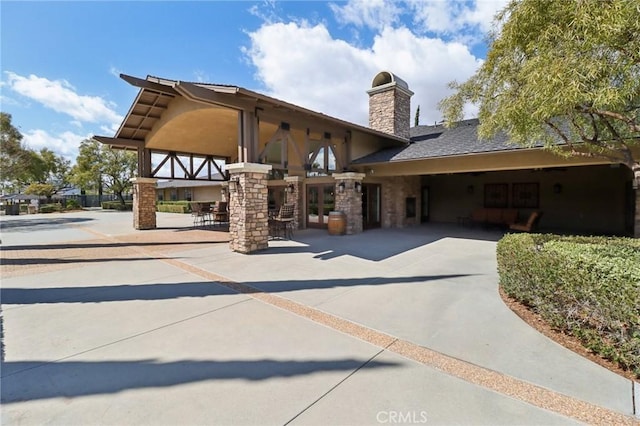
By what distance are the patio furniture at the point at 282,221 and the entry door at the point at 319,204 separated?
2.02 m

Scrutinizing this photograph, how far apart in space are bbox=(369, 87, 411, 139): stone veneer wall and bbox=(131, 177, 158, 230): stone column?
1129cm

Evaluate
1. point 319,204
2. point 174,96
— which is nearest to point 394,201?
point 319,204

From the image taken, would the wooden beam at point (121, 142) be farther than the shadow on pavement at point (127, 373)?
Yes

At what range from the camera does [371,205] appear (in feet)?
45.3

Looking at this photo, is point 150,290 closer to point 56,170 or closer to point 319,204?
point 319,204

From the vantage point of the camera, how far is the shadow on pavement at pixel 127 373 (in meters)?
2.52

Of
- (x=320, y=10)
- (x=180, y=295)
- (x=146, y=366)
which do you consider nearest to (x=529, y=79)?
(x=146, y=366)

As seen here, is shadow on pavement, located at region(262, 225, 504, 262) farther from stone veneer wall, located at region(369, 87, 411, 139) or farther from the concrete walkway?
stone veneer wall, located at region(369, 87, 411, 139)

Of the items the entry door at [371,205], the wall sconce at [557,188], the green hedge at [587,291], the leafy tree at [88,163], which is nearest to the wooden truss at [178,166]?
the entry door at [371,205]

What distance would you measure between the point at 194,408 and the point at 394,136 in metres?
12.9

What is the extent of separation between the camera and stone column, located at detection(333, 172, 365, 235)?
468 inches

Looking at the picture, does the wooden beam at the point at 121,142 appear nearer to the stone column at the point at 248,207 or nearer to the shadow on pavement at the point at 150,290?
the stone column at the point at 248,207

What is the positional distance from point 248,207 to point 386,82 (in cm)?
1043

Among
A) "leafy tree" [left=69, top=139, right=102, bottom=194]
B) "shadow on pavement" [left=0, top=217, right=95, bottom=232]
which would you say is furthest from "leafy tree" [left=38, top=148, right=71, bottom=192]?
"shadow on pavement" [left=0, top=217, right=95, bottom=232]
